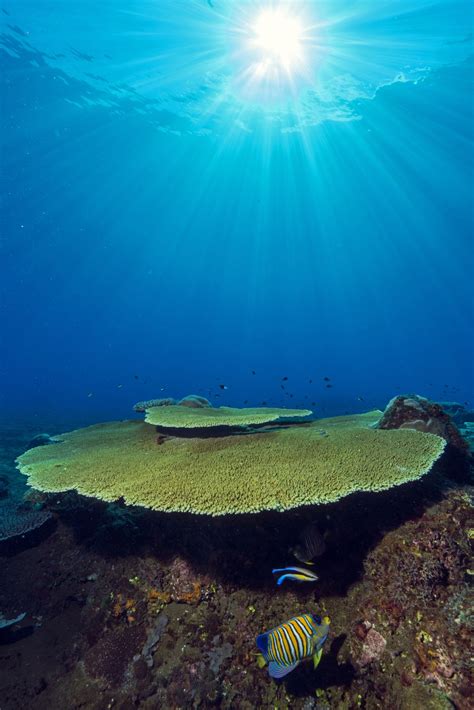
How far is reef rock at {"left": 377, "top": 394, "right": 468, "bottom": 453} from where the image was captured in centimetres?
484

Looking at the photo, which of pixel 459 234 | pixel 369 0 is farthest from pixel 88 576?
pixel 459 234

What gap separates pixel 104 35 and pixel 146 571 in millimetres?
44287

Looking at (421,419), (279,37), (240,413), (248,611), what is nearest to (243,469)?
(248,611)

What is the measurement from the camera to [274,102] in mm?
37562

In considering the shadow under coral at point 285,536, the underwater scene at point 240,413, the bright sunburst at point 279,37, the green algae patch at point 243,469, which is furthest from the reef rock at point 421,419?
the bright sunburst at point 279,37

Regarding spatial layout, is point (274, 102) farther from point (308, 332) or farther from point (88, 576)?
point (308, 332)

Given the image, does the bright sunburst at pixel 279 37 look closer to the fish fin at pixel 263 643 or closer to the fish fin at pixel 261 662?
the fish fin at pixel 263 643

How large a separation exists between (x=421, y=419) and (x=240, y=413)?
11.0 ft

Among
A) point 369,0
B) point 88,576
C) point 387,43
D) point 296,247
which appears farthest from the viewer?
point 296,247

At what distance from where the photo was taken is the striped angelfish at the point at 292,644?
2498mm

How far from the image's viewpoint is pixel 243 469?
3.73 m

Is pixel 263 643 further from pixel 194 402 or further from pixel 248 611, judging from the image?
pixel 194 402

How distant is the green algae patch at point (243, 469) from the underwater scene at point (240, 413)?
0.12ft

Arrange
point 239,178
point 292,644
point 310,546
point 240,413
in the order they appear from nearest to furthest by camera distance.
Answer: point 292,644
point 310,546
point 240,413
point 239,178
